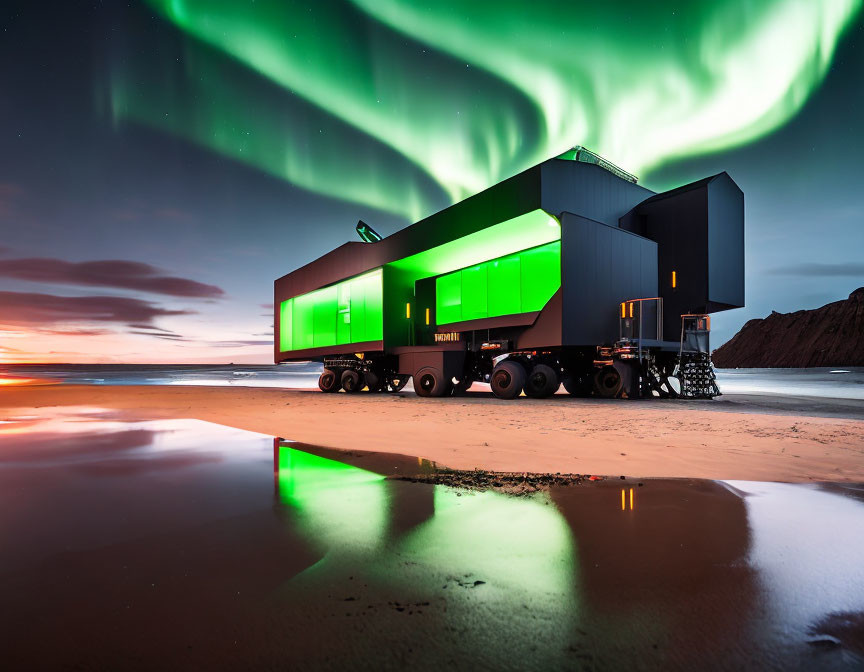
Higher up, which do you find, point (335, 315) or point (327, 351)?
point (335, 315)

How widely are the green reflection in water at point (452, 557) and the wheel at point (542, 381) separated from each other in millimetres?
11589

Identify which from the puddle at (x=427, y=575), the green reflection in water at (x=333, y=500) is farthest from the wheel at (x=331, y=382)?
the puddle at (x=427, y=575)

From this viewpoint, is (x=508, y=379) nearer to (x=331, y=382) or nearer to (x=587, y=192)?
(x=587, y=192)

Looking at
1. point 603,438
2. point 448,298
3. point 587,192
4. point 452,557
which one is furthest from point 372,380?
point 452,557

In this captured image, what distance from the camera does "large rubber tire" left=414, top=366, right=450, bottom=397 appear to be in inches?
640

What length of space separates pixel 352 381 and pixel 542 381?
31.4ft

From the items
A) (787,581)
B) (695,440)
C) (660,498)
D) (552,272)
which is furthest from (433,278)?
(787,581)

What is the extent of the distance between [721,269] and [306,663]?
18.5 m

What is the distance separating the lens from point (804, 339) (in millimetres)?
95500

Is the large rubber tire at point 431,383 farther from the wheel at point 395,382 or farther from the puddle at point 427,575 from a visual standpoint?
the puddle at point 427,575

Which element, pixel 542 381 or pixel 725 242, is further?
pixel 725 242

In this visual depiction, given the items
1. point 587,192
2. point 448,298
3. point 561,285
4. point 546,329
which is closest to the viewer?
point 561,285

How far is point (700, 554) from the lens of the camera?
2494 millimetres

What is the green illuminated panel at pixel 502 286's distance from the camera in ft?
47.2
